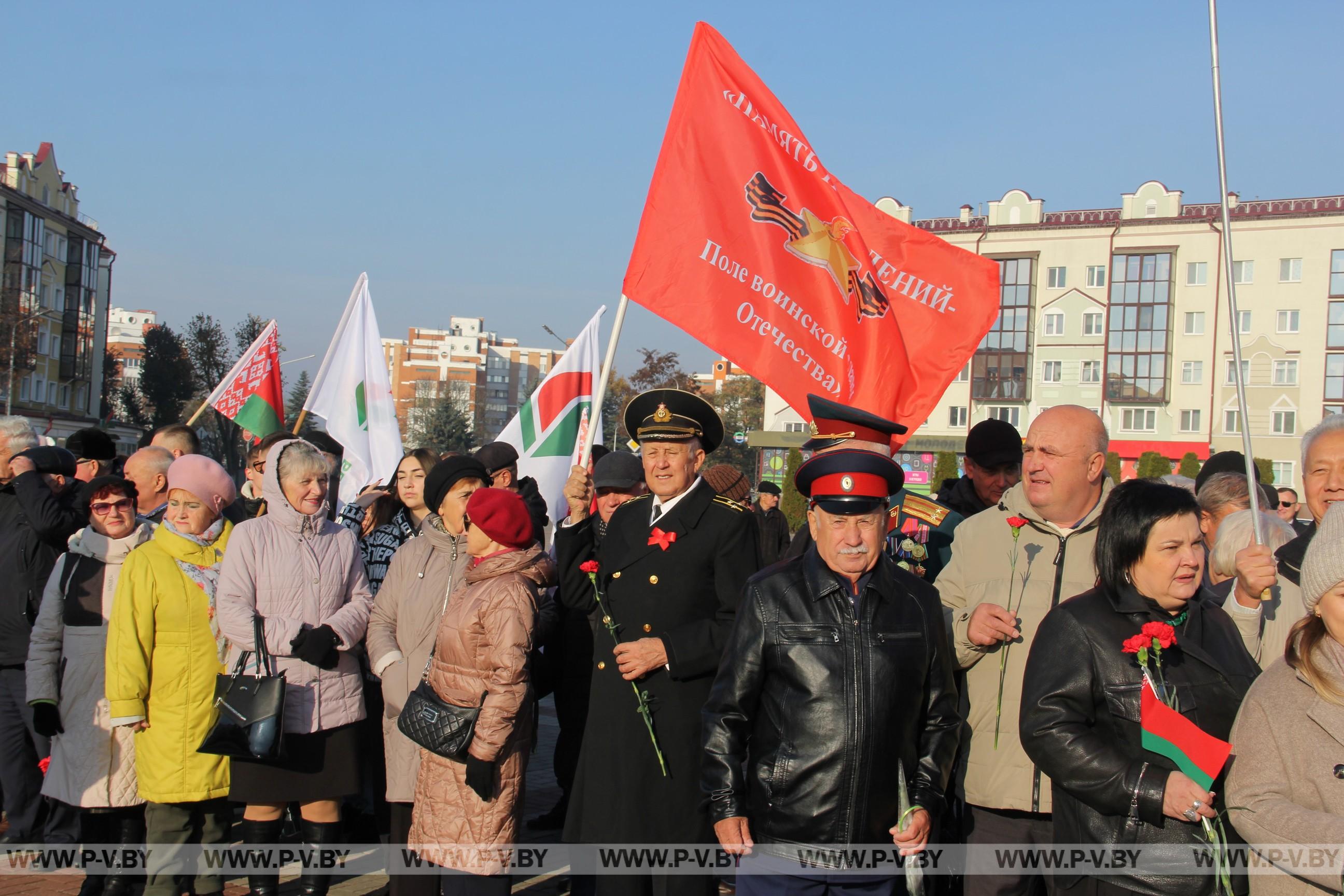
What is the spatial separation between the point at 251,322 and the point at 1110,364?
51.5 meters

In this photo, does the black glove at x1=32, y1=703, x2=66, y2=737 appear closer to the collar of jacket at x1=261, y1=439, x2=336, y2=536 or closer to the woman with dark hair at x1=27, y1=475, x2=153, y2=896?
the woman with dark hair at x1=27, y1=475, x2=153, y2=896

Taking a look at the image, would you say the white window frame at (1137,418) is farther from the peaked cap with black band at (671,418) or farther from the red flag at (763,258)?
the peaked cap with black band at (671,418)

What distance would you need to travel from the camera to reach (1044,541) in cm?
420

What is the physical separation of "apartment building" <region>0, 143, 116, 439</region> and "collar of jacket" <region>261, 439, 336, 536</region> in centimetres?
6071

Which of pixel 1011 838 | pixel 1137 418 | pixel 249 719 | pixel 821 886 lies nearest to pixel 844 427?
pixel 1011 838

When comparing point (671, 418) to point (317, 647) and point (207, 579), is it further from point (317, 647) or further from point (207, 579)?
point (207, 579)

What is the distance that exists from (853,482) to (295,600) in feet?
9.61

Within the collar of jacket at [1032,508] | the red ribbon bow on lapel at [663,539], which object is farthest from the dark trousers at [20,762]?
the collar of jacket at [1032,508]

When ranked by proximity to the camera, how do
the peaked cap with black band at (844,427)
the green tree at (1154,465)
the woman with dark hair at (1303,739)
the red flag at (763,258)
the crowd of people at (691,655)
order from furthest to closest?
the green tree at (1154,465) < the red flag at (763,258) < the peaked cap with black band at (844,427) < the crowd of people at (691,655) < the woman with dark hair at (1303,739)

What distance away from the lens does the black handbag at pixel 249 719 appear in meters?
4.80

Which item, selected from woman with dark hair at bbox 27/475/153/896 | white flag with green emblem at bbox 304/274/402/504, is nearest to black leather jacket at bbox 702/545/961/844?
woman with dark hair at bbox 27/475/153/896

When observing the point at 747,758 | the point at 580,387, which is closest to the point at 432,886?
the point at 747,758

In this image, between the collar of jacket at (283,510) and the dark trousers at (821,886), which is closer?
the dark trousers at (821,886)

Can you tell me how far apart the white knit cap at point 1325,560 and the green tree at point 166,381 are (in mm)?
76603
